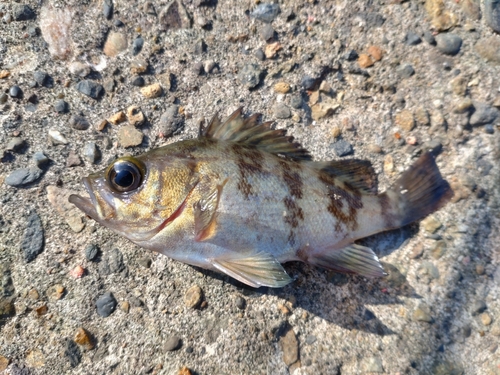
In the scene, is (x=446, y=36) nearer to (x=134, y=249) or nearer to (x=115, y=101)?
(x=115, y=101)

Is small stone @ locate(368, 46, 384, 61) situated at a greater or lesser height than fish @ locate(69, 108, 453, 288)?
greater

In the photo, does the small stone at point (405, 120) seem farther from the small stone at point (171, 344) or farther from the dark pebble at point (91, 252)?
the dark pebble at point (91, 252)

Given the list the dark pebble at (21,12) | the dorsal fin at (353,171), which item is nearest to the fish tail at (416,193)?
the dorsal fin at (353,171)

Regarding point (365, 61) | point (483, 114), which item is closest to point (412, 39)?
point (365, 61)

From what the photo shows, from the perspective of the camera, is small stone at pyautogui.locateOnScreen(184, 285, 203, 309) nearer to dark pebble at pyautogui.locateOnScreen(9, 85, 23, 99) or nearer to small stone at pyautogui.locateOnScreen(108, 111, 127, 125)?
small stone at pyautogui.locateOnScreen(108, 111, 127, 125)

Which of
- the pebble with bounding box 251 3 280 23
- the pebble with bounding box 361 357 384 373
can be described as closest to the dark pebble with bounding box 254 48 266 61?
the pebble with bounding box 251 3 280 23
